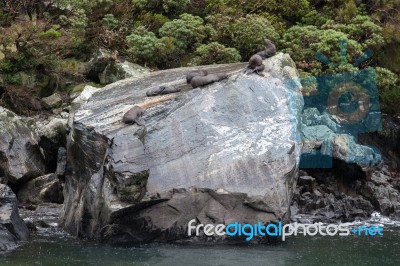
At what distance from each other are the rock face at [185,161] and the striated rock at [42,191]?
2147mm

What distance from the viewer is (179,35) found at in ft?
74.7

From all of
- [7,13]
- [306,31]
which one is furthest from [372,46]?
[7,13]

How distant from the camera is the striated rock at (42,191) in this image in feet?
55.1

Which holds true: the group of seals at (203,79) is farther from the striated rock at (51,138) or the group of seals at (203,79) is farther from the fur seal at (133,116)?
the striated rock at (51,138)

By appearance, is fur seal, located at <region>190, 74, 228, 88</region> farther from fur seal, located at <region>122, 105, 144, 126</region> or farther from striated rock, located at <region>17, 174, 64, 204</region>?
striated rock, located at <region>17, 174, 64, 204</region>

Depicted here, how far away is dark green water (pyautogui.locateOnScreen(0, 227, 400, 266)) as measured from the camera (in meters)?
11.3

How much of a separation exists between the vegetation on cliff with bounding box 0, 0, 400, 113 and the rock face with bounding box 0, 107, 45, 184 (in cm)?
252

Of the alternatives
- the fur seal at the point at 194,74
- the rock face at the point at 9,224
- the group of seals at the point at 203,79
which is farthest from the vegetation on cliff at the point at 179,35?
the rock face at the point at 9,224

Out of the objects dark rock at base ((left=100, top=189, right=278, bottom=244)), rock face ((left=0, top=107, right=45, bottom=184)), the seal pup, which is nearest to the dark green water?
dark rock at base ((left=100, top=189, right=278, bottom=244))

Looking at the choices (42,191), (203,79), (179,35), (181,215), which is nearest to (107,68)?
(179,35)

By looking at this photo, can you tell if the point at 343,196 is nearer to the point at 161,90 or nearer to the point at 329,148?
the point at 329,148

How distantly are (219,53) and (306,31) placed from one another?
287 centimetres

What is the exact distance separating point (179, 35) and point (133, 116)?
969cm

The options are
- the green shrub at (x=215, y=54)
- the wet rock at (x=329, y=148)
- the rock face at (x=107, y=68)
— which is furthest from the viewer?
the green shrub at (x=215, y=54)
